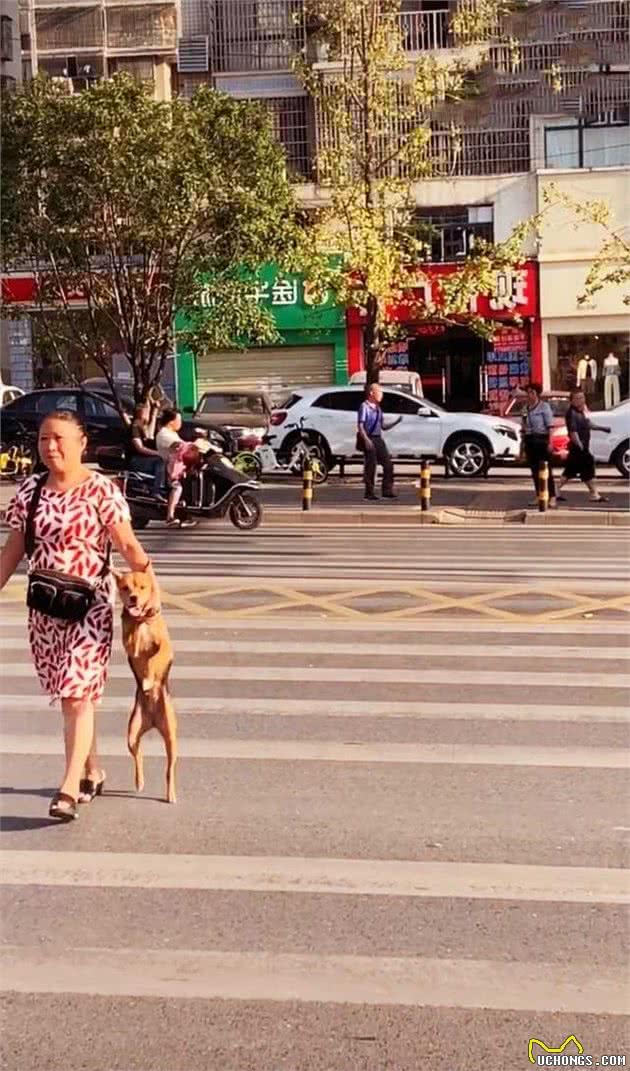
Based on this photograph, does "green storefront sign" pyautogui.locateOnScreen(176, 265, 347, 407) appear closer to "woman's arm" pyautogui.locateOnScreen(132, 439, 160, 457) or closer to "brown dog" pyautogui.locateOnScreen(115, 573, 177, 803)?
"woman's arm" pyautogui.locateOnScreen(132, 439, 160, 457)

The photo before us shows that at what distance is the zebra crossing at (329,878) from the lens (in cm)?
455

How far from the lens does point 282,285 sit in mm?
39625

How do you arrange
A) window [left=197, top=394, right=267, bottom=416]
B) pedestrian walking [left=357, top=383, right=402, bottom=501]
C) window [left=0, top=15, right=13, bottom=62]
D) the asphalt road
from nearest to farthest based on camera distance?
1. pedestrian walking [left=357, top=383, right=402, bottom=501]
2. the asphalt road
3. window [left=197, top=394, right=267, bottom=416]
4. window [left=0, top=15, right=13, bottom=62]

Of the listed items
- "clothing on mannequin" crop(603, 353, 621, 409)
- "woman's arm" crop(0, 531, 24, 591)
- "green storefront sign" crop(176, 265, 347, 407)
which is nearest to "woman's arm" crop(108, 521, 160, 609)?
"woman's arm" crop(0, 531, 24, 591)

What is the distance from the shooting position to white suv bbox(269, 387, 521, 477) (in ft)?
93.2

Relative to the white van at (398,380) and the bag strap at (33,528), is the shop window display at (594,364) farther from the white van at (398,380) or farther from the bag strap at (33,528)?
the bag strap at (33,528)

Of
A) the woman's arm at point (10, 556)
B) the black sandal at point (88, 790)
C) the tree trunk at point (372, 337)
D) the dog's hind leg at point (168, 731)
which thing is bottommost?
the black sandal at point (88, 790)

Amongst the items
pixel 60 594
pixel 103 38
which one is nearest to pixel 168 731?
pixel 60 594

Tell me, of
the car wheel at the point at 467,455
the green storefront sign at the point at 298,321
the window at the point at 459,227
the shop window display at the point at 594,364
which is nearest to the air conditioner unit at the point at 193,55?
the green storefront sign at the point at 298,321

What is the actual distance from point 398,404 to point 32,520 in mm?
22378

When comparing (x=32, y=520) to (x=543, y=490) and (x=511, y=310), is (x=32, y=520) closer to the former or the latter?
(x=543, y=490)

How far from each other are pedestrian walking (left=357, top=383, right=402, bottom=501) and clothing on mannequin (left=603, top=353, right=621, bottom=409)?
15.8 metres

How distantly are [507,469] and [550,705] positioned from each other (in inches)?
866

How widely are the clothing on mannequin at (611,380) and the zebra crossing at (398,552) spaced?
18402mm
